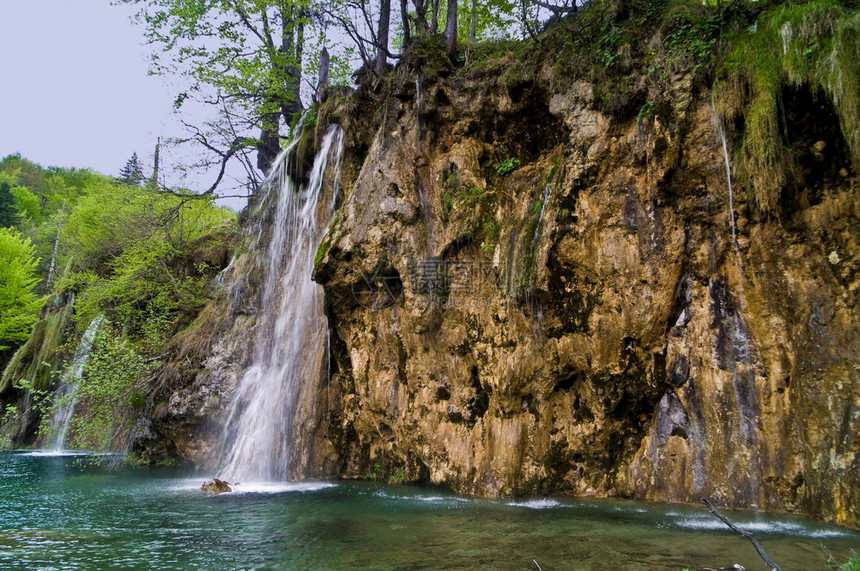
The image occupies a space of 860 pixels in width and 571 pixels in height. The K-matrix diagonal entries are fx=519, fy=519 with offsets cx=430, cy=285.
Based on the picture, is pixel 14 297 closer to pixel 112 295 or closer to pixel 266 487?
pixel 112 295

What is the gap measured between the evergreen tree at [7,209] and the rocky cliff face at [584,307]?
3861 centimetres

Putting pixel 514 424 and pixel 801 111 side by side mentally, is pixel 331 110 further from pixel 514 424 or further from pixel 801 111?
pixel 801 111

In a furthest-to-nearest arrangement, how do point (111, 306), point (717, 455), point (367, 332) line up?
point (111, 306) < point (367, 332) < point (717, 455)

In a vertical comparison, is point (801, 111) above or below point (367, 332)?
above

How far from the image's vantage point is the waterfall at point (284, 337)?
12.0 meters

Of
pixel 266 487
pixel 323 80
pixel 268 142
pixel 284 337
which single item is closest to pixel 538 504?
pixel 266 487

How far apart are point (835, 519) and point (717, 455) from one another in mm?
1467

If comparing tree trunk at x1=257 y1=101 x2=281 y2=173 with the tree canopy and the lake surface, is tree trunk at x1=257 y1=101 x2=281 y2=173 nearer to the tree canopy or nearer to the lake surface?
the lake surface

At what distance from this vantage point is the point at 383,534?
6.20 meters

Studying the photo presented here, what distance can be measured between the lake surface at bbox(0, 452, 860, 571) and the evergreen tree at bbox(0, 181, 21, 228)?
3800cm

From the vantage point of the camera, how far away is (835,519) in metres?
6.27

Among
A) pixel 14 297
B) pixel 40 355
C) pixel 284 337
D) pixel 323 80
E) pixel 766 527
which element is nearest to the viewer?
pixel 766 527

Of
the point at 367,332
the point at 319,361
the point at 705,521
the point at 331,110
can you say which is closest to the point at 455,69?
the point at 331,110

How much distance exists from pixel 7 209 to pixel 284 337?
37.7 m
